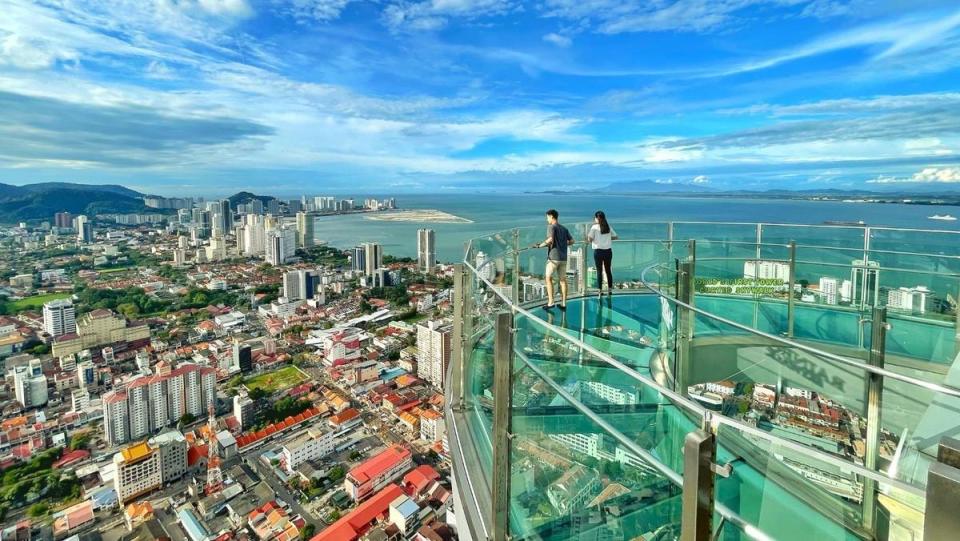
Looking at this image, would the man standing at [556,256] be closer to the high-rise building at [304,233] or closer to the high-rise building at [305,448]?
the high-rise building at [305,448]

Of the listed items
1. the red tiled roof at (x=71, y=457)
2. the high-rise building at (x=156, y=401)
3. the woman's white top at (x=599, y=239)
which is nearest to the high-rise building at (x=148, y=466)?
the red tiled roof at (x=71, y=457)

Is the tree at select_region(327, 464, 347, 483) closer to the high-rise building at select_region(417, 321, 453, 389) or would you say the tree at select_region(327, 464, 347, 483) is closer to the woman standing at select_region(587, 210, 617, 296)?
the high-rise building at select_region(417, 321, 453, 389)

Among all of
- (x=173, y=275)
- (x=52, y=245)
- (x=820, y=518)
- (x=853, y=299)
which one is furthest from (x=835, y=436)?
(x=52, y=245)

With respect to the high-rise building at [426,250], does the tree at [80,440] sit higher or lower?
lower

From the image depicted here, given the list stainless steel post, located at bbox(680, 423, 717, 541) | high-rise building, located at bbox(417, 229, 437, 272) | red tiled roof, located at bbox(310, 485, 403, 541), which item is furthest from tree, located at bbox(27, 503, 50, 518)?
high-rise building, located at bbox(417, 229, 437, 272)

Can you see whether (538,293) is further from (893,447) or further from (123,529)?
(123,529)

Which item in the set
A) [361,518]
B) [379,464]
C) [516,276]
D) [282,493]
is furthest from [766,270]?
[282,493]
